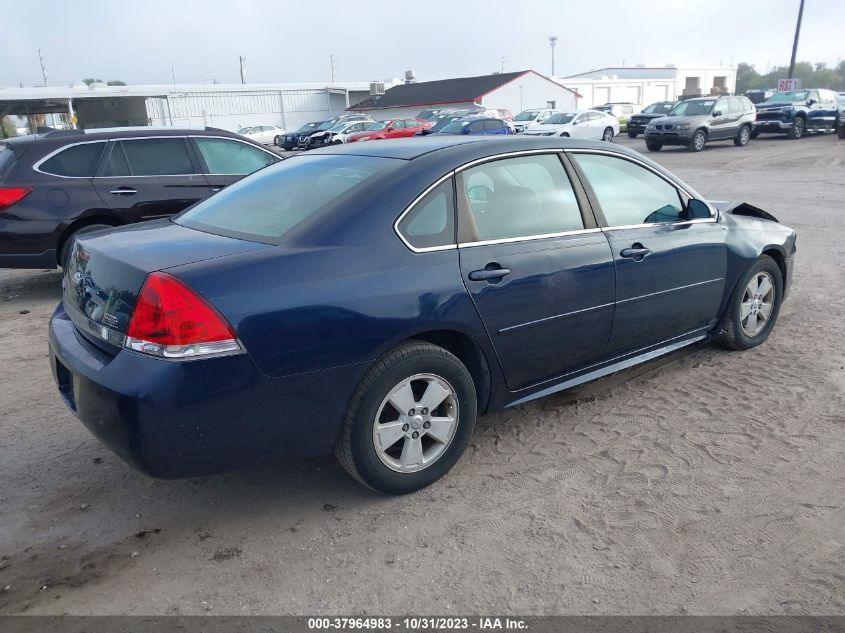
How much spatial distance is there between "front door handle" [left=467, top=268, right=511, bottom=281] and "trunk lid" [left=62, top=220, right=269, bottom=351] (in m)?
0.97

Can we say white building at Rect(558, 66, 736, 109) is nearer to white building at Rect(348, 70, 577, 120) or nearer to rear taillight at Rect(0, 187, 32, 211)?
white building at Rect(348, 70, 577, 120)

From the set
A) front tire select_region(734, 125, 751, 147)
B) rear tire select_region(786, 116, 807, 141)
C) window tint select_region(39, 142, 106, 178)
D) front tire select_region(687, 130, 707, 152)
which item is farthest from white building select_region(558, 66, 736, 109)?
window tint select_region(39, 142, 106, 178)

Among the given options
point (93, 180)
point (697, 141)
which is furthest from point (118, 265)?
point (697, 141)

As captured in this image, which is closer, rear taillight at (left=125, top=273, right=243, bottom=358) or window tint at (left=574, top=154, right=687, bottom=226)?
rear taillight at (left=125, top=273, right=243, bottom=358)

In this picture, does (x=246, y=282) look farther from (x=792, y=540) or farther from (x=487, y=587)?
(x=792, y=540)

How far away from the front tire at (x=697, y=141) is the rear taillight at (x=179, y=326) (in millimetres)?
24922

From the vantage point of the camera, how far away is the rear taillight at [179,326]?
2.79 metres

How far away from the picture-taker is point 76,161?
23.3ft

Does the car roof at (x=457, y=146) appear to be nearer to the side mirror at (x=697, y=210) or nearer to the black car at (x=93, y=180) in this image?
the side mirror at (x=697, y=210)

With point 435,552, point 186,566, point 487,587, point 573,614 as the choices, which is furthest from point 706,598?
point 186,566

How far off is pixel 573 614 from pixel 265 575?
1204 mm

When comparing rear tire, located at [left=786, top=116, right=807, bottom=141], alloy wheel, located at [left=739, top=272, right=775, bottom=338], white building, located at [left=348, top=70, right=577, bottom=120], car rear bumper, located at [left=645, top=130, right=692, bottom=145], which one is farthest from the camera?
white building, located at [left=348, top=70, right=577, bottom=120]

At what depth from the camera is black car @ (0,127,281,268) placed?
6.79 metres

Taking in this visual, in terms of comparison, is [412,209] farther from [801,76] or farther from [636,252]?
[801,76]
